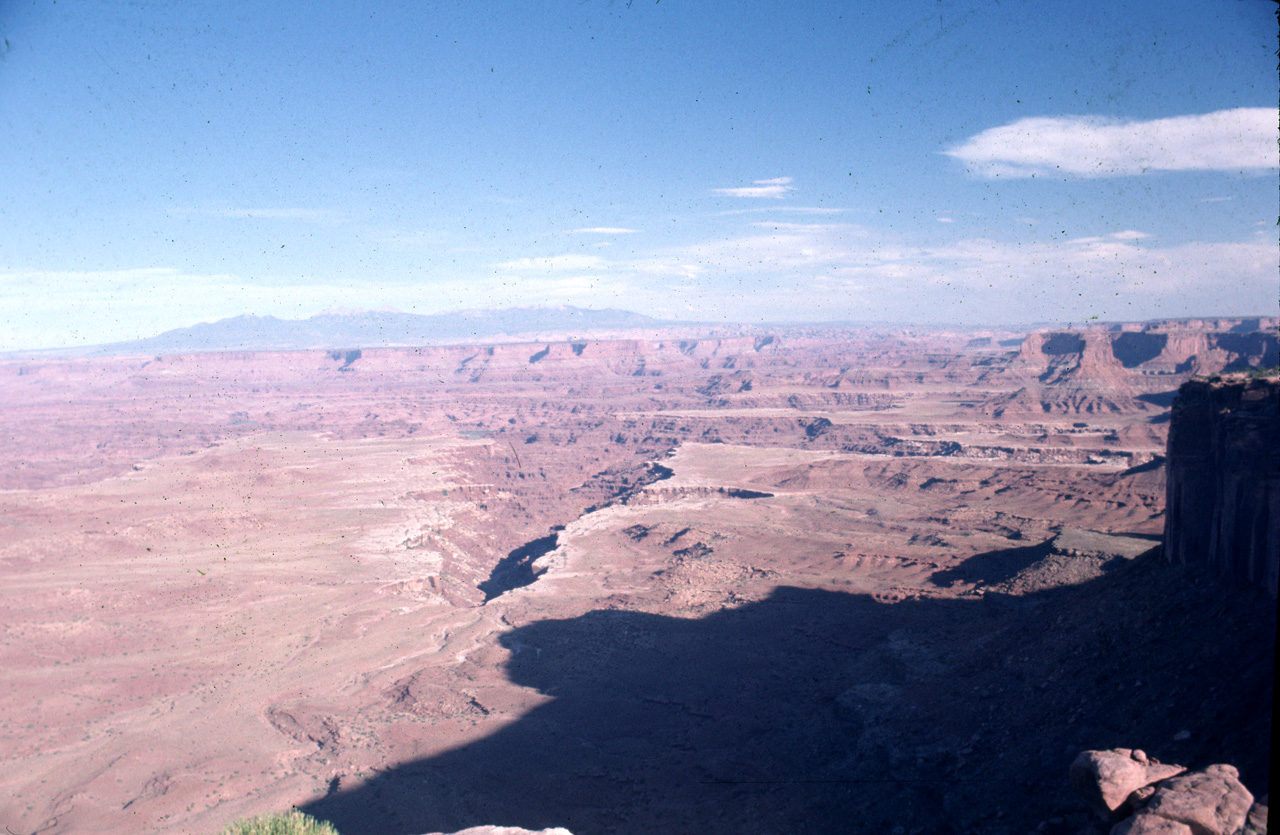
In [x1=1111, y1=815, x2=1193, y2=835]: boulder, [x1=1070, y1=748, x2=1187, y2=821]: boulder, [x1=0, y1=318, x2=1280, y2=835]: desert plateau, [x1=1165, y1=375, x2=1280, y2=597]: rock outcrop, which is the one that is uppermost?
[x1=1165, y1=375, x2=1280, y2=597]: rock outcrop

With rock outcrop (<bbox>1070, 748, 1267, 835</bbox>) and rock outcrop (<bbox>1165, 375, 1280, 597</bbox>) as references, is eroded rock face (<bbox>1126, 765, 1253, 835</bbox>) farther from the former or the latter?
rock outcrop (<bbox>1165, 375, 1280, 597</bbox>)

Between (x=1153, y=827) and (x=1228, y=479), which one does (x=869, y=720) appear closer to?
(x=1228, y=479)

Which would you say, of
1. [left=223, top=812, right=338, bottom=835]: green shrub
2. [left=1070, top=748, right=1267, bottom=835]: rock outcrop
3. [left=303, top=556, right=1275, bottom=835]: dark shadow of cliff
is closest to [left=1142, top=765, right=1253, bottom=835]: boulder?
[left=1070, top=748, right=1267, bottom=835]: rock outcrop

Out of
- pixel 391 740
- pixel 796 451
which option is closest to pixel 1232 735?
pixel 391 740

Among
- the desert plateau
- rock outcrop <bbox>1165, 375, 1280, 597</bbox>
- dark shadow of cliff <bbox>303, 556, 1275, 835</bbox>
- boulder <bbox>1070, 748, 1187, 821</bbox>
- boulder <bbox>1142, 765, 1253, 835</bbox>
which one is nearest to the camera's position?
boulder <bbox>1142, 765, 1253, 835</bbox>

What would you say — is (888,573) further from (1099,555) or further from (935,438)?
(935,438)

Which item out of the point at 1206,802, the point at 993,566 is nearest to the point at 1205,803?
the point at 1206,802

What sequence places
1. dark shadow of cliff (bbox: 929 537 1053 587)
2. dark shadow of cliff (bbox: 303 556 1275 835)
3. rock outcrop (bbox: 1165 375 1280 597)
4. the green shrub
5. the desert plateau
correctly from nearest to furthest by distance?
the green shrub < dark shadow of cliff (bbox: 303 556 1275 835) < rock outcrop (bbox: 1165 375 1280 597) < the desert plateau < dark shadow of cliff (bbox: 929 537 1053 587)
